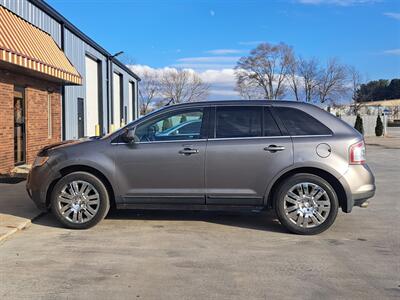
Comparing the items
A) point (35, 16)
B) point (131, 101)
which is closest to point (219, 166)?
point (35, 16)

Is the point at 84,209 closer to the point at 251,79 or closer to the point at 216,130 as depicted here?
the point at 216,130

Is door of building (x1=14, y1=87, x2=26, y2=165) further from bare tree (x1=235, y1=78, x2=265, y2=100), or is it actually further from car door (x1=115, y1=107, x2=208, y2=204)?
bare tree (x1=235, y1=78, x2=265, y2=100)

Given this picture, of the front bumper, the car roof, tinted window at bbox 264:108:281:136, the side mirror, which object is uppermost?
the car roof

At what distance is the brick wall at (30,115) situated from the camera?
1272 centimetres

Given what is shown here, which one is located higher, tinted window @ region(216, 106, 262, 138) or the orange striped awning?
the orange striped awning

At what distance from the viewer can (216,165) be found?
7.10 meters

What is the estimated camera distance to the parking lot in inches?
191

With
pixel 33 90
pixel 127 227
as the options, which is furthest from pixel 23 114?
pixel 127 227

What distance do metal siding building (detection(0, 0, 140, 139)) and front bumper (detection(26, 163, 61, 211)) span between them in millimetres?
6738

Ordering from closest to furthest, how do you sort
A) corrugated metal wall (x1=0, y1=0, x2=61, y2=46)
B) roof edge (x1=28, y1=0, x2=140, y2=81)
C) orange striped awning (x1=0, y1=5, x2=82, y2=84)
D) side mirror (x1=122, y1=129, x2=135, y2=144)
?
1. side mirror (x1=122, y1=129, x2=135, y2=144)
2. orange striped awning (x1=0, y1=5, x2=82, y2=84)
3. corrugated metal wall (x1=0, y1=0, x2=61, y2=46)
4. roof edge (x1=28, y1=0, x2=140, y2=81)

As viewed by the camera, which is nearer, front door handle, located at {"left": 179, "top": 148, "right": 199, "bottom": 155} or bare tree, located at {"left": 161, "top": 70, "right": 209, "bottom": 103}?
front door handle, located at {"left": 179, "top": 148, "right": 199, "bottom": 155}

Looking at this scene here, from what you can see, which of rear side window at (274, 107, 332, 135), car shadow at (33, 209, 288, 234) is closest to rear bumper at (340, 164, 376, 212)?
rear side window at (274, 107, 332, 135)

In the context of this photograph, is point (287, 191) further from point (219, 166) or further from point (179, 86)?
point (179, 86)

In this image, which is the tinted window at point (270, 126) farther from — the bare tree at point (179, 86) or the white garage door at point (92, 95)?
the bare tree at point (179, 86)
